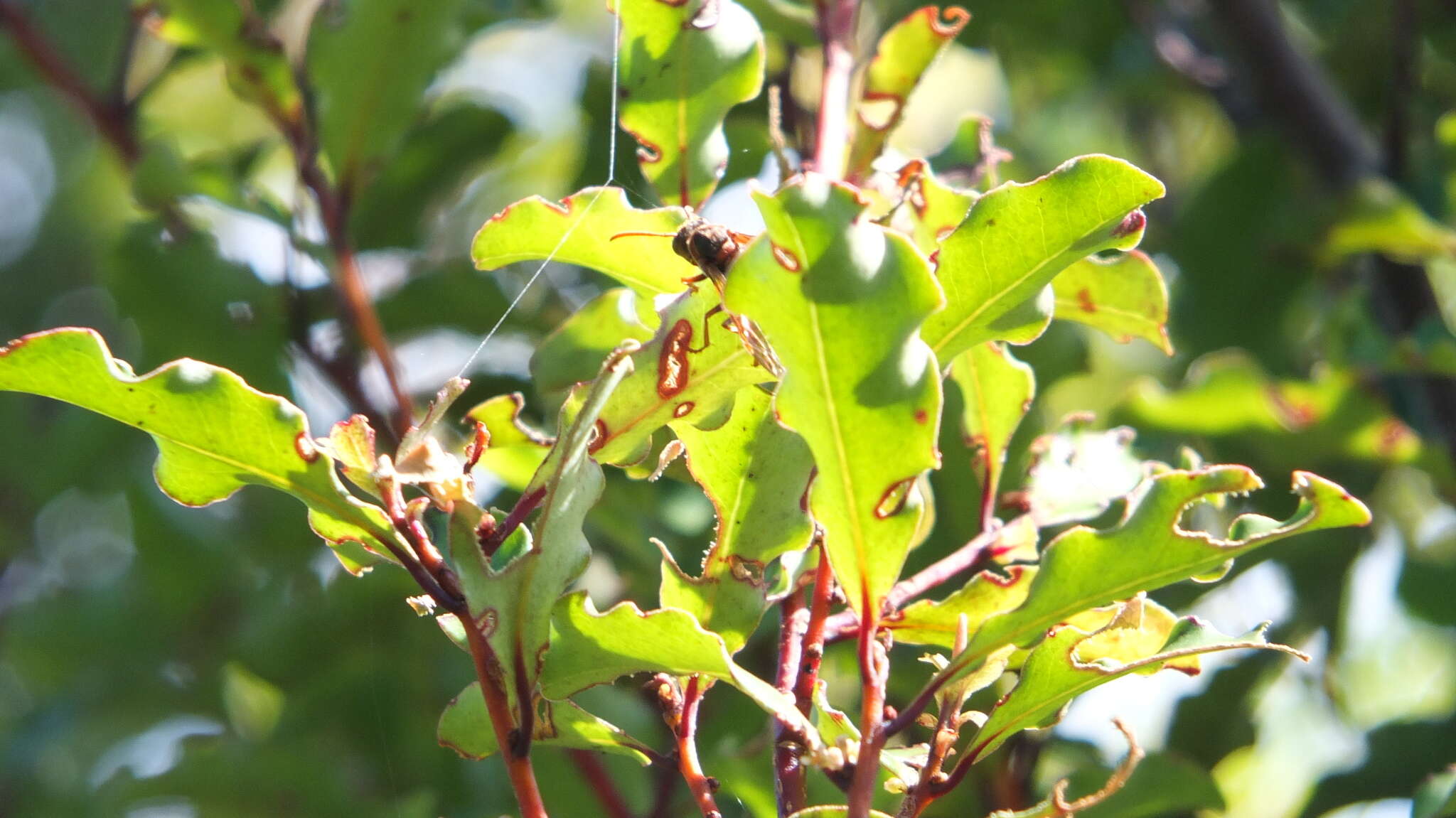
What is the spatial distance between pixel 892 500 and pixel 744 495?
12 cm

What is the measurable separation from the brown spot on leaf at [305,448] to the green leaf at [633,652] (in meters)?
0.14

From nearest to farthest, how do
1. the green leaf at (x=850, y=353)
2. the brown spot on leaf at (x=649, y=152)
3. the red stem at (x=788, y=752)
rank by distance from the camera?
the green leaf at (x=850, y=353)
the red stem at (x=788, y=752)
the brown spot on leaf at (x=649, y=152)

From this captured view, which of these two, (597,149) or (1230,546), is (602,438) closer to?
(1230,546)

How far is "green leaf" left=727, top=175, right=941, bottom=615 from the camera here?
0.55 meters

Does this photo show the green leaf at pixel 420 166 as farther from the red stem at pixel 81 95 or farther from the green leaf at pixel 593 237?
the green leaf at pixel 593 237

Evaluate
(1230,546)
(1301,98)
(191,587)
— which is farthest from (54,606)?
(1301,98)

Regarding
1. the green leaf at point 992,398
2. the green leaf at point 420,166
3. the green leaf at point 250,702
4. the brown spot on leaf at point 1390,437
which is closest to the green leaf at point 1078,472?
the green leaf at point 992,398

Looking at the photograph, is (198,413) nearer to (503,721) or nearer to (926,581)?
(503,721)

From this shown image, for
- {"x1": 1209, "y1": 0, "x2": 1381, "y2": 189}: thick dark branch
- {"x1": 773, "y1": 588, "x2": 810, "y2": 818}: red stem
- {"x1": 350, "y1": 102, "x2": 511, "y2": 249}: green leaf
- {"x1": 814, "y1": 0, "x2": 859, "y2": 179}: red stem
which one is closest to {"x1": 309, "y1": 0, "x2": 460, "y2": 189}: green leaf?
{"x1": 350, "y1": 102, "x2": 511, "y2": 249}: green leaf

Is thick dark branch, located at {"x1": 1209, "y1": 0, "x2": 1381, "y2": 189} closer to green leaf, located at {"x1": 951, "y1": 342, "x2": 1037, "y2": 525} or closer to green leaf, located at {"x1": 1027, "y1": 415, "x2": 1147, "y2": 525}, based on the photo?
green leaf, located at {"x1": 1027, "y1": 415, "x2": 1147, "y2": 525}

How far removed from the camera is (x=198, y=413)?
64 cm

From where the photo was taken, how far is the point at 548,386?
936 mm

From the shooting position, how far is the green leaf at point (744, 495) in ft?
2.31

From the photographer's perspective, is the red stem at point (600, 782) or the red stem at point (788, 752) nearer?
the red stem at point (788, 752)
